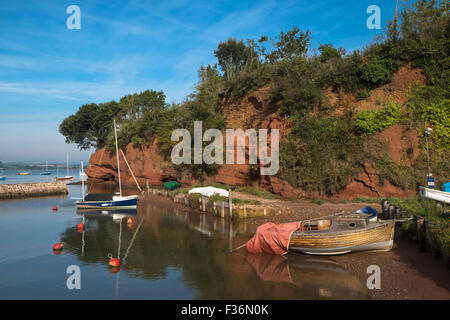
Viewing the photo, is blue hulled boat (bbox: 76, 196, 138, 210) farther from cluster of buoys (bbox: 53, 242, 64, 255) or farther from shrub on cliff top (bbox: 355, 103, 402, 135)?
shrub on cliff top (bbox: 355, 103, 402, 135)

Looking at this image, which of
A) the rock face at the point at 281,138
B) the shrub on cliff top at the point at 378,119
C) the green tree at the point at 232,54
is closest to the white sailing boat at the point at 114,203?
the rock face at the point at 281,138

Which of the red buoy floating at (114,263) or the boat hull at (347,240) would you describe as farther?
the red buoy floating at (114,263)

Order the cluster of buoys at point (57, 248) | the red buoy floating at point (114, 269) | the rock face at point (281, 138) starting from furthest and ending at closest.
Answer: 1. the rock face at point (281, 138)
2. the cluster of buoys at point (57, 248)
3. the red buoy floating at point (114, 269)

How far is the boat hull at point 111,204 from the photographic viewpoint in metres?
34.9

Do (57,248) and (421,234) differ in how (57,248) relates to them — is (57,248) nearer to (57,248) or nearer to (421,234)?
(57,248)

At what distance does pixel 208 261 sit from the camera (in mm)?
16938

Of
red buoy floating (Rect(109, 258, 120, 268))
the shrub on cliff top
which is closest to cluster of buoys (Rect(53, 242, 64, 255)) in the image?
red buoy floating (Rect(109, 258, 120, 268))

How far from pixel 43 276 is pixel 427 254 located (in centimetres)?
1789

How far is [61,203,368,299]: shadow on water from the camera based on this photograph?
504 inches

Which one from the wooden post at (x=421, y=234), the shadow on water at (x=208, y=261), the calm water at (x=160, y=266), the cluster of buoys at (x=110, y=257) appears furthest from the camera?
the cluster of buoys at (x=110, y=257)

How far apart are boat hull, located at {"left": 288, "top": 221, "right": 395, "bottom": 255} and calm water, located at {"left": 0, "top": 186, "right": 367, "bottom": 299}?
64cm

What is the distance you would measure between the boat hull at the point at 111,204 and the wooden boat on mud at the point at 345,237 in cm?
2271

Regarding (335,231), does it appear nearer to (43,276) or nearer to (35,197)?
(43,276)

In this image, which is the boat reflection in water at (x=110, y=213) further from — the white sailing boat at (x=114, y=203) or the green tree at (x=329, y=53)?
the green tree at (x=329, y=53)
